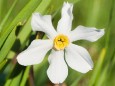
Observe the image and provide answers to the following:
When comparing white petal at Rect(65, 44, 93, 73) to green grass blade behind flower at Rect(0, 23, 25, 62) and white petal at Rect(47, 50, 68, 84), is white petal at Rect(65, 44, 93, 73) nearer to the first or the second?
white petal at Rect(47, 50, 68, 84)

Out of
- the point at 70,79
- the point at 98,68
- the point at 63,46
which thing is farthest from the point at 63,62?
the point at 70,79

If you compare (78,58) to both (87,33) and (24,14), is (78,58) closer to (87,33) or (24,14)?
(87,33)

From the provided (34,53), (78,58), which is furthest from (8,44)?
(78,58)

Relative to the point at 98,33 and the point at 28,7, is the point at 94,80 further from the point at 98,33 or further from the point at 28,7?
the point at 28,7

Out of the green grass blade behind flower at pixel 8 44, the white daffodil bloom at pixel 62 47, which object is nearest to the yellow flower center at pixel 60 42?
the white daffodil bloom at pixel 62 47

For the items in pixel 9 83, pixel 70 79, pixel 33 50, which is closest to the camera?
pixel 33 50
